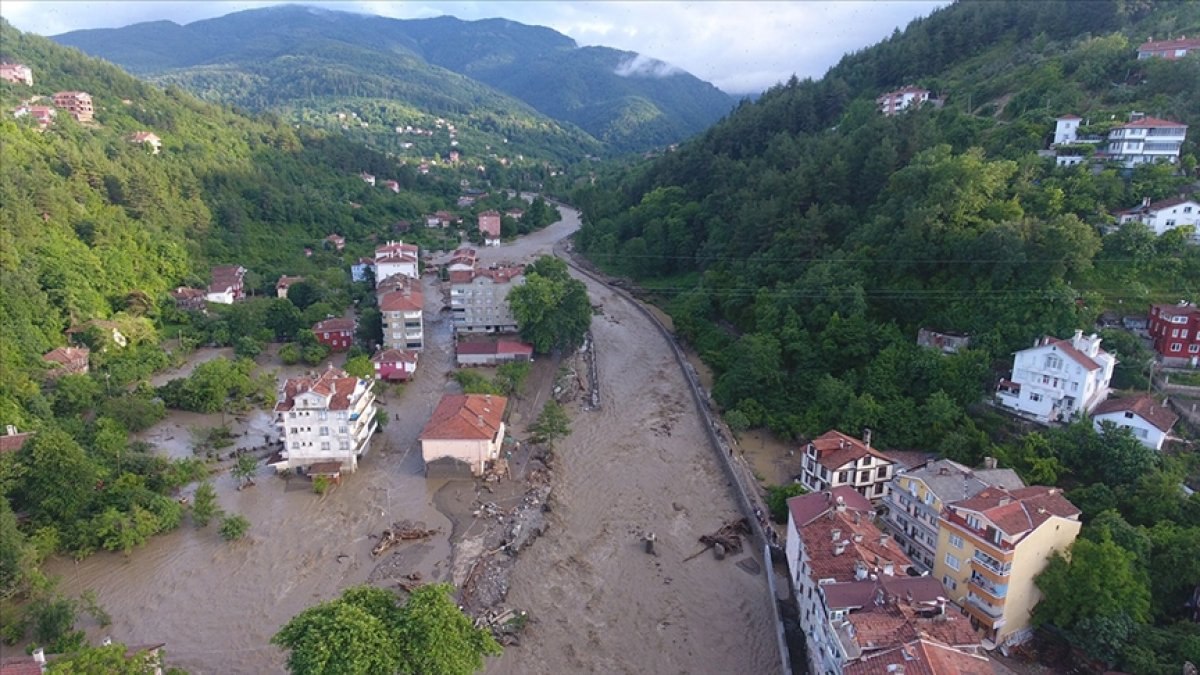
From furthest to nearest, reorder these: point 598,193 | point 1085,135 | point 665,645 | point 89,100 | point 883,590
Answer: point 598,193, point 89,100, point 1085,135, point 665,645, point 883,590

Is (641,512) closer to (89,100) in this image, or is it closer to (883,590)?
(883,590)

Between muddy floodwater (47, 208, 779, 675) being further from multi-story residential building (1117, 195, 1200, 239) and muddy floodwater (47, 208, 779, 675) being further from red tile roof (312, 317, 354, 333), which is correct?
multi-story residential building (1117, 195, 1200, 239)

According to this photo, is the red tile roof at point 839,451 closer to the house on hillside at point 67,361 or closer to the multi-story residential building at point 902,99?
the house on hillside at point 67,361

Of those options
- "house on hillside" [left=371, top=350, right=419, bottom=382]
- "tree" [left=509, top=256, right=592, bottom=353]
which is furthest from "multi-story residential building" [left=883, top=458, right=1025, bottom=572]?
"house on hillside" [left=371, top=350, right=419, bottom=382]

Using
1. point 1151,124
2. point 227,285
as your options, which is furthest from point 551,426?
point 1151,124

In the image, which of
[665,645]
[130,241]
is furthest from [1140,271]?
[130,241]

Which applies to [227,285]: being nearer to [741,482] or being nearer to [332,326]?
[332,326]
